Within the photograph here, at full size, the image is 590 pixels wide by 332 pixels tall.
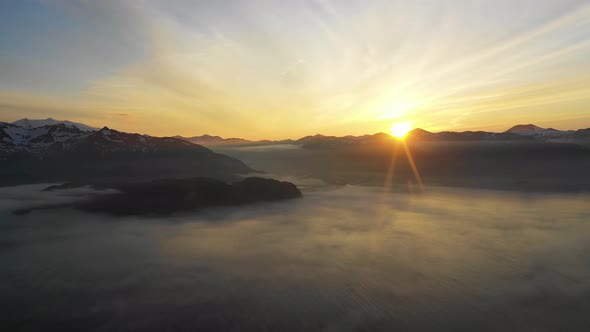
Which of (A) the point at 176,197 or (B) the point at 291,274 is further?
(A) the point at 176,197

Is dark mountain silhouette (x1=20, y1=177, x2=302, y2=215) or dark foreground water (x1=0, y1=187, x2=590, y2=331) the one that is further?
dark mountain silhouette (x1=20, y1=177, x2=302, y2=215)

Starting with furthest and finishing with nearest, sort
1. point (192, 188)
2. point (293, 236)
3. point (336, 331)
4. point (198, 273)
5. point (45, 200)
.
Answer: point (45, 200), point (192, 188), point (293, 236), point (198, 273), point (336, 331)

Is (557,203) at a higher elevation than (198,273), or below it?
below

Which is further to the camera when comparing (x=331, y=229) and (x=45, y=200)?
(x=45, y=200)

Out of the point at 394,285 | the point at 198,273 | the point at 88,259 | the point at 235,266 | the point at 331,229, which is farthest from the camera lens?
the point at 331,229

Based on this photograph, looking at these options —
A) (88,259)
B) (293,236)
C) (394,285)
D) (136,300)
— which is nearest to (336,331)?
(394,285)

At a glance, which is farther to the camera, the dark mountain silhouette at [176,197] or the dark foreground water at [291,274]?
the dark mountain silhouette at [176,197]

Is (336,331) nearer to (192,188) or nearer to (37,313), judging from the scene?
(37,313)

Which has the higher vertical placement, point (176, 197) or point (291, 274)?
point (176, 197)
